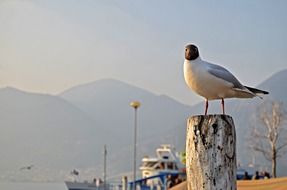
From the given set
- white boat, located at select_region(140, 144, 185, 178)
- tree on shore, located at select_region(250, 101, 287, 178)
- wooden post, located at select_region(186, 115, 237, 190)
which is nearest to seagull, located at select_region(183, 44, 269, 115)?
wooden post, located at select_region(186, 115, 237, 190)

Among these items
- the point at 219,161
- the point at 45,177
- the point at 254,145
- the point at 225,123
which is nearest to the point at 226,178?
the point at 219,161

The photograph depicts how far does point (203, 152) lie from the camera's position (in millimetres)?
4137

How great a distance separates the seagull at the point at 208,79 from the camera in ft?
15.4

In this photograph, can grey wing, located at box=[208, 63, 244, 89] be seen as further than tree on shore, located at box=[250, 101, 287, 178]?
No

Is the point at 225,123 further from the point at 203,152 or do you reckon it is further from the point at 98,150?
the point at 98,150

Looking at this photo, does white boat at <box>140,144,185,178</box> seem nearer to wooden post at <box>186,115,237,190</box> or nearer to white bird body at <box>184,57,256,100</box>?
white bird body at <box>184,57,256,100</box>

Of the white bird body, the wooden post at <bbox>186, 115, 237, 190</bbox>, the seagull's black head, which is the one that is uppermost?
the seagull's black head

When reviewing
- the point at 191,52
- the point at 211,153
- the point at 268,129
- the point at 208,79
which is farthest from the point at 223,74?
the point at 268,129

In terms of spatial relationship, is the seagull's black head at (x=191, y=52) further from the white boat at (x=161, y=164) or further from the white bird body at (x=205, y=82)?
the white boat at (x=161, y=164)

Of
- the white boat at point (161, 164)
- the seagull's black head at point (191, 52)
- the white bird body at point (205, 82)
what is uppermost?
the white boat at point (161, 164)

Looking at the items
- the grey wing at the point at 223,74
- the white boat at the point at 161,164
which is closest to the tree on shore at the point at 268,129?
the white boat at the point at 161,164

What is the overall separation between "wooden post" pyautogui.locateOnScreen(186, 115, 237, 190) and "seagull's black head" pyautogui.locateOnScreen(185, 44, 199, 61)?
0.62 m

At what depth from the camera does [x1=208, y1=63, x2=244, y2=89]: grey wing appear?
15.5 feet

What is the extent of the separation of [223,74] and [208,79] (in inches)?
7.1
